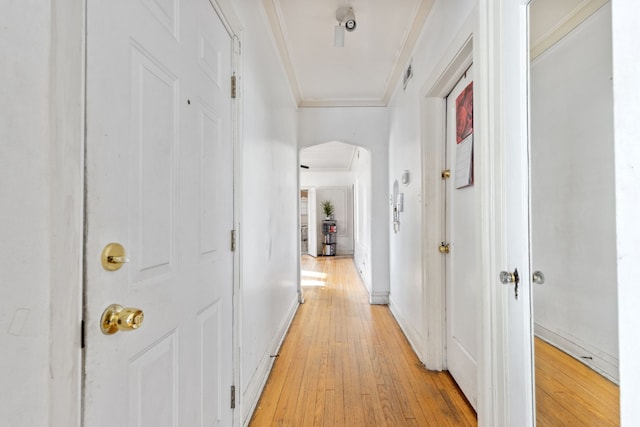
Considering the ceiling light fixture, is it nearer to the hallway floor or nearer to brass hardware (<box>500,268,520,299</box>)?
brass hardware (<box>500,268,520,299</box>)

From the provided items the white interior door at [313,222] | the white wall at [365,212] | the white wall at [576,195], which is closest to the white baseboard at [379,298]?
the white wall at [365,212]

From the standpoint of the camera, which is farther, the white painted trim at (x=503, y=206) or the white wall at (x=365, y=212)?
the white wall at (x=365, y=212)

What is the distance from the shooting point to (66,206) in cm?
59

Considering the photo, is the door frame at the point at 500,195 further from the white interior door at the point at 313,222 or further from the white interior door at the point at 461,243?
the white interior door at the point at 313,222

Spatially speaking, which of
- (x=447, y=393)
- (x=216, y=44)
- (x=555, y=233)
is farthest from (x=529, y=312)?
(x=216, y=44)

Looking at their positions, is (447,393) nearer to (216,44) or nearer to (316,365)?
(316,365)

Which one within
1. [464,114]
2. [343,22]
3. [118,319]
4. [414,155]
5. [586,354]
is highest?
[343,22]

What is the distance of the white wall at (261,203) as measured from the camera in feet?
5.72

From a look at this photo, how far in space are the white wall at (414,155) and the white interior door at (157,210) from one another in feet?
4.50

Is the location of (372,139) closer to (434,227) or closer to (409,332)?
(434,227)

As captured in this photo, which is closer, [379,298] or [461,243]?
[461,243]

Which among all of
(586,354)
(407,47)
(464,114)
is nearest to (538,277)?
(586,354)

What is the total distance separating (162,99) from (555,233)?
4.17ft

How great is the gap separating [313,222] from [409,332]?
6.24 m
